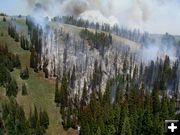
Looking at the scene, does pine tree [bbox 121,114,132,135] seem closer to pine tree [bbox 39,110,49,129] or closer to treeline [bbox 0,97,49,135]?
treeline [bbox 0,97,49,135]

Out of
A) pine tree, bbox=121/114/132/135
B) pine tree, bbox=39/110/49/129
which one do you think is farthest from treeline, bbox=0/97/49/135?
pine tree, bbox=121/114/132/135

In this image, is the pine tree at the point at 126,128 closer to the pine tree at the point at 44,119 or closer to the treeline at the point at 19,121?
the treeline at the point at 19,121

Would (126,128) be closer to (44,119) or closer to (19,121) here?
(19,121)

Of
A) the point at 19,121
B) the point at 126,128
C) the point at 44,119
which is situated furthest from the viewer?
the point at 44,119

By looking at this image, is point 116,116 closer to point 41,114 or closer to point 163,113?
point 163,113

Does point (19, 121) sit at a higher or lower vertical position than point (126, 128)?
lower

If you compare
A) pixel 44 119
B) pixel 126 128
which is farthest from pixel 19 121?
pixel 126 128

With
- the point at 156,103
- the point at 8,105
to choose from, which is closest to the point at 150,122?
the point at 156,103

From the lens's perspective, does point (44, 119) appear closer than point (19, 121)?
No
